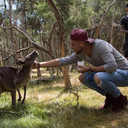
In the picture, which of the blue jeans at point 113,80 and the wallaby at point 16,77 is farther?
the wallaby at point 16,77

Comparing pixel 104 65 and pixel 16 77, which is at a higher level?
pixel 104 65

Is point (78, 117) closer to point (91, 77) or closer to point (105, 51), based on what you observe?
point (91, 77)

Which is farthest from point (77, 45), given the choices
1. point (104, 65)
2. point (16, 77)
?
point (16, 77)

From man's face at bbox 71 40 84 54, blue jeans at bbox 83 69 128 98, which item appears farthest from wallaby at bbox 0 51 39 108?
blue jeans at bbox 83 69 128 98

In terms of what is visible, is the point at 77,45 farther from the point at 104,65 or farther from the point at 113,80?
the point at 113,80

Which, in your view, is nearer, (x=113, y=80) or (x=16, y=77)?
(x=113, y=80)

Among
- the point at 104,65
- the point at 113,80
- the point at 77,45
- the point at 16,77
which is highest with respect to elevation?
the point at 77,45

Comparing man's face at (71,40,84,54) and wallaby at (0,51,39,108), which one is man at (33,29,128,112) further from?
wallaby at (0,51,39,108)

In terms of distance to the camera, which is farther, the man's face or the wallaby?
the wallaby

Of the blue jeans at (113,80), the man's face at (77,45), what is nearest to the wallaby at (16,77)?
the man's face at (77,45)

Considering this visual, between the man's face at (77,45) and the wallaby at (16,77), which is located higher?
the man's face at (77,45)

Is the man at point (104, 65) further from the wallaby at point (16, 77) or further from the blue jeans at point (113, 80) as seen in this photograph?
the wallaby at point (16, 77)

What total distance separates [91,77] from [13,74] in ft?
5.80

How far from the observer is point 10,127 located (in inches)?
80.5
